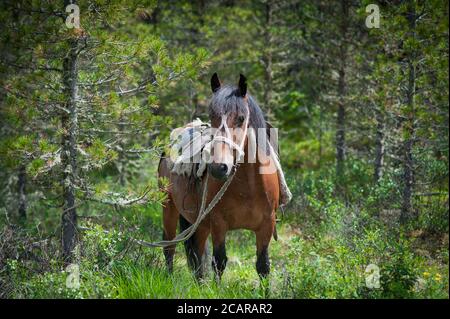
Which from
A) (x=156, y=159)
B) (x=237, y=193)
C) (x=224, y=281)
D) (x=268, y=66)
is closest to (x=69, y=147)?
(x=156, y=159)

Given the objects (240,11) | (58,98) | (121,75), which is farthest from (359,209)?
(240,11)

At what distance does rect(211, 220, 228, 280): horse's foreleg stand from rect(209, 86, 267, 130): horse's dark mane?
3.87ft

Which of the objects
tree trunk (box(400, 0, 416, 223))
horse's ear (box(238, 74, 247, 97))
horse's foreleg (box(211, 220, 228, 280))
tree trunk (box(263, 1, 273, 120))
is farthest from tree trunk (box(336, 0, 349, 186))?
horse's ear (box(238, 74, 247, 97))

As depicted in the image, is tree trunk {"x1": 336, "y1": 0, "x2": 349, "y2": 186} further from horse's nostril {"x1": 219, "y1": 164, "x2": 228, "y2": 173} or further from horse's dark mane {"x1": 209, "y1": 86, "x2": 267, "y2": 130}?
horse's nostril {"x1": 219, "y1": 164, "x2": 228, "y2": 173}

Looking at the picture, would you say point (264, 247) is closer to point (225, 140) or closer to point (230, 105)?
point (225, 140)

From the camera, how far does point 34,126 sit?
6.67 meters

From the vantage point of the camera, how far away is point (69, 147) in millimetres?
6512

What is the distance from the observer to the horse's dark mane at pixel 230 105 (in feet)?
18.2

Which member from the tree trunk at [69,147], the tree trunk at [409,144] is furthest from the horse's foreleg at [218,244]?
the tree trunk at [409,144]

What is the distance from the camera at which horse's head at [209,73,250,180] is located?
523 centimetres

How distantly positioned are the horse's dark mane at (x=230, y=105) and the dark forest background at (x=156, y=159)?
2.84 feet

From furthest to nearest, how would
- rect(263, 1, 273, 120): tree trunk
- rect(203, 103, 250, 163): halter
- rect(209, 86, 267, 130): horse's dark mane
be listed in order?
1. rect(263, 1, 273, 120): tree trunk
2. rect(209, 86, 267, 130): horse's dark mane
3. rect(203, 103, 250, 163): halter

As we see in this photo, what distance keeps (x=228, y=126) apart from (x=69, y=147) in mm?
2155
